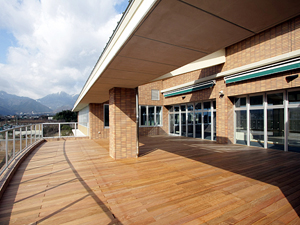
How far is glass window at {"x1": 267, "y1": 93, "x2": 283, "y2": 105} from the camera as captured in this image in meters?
7.18

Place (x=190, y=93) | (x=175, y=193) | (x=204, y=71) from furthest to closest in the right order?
(x=190, y=93) → (x=204, y=71) → (x=175, y=193)

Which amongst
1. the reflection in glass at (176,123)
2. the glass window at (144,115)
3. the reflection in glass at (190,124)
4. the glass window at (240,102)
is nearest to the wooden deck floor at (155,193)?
the glass window at (240,102)

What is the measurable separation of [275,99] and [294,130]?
4.94ft

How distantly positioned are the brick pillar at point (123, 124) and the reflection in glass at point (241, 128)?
19.7 feet

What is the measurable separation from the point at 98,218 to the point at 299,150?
804cm

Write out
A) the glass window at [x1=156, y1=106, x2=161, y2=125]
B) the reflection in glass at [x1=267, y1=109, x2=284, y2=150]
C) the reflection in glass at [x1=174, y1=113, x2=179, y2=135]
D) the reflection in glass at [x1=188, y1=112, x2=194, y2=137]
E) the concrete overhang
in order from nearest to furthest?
the concrete overhang
the reflection in glass at [x1=267, y1=109, x2=284, y2=150]
the reflection in glass at [x1=188, y1=112, x2=194, y2=137]
the reflection in glass at [x1=174, y1=113, x2=179, y2=135]
the glass window at [x1=156, y1=106, x2=161, y2=125]

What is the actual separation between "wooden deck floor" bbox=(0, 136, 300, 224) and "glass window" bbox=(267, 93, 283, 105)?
303 cm

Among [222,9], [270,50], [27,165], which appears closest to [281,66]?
[270,50]

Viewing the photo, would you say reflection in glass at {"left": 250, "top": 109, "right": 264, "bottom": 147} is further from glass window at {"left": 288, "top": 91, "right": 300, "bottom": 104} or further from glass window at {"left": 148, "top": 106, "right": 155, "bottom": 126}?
glass window at {"left": 148, "top": 106, "right": 155, "bottom": 126}

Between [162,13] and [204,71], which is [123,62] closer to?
[162,13]

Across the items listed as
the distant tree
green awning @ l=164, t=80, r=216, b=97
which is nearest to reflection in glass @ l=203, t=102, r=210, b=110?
green awning @ l=164, t=80, r=216, b=97

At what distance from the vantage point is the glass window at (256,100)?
793 centimetres

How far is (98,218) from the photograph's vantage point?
2426mm

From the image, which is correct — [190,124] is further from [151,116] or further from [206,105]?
[151,116]
